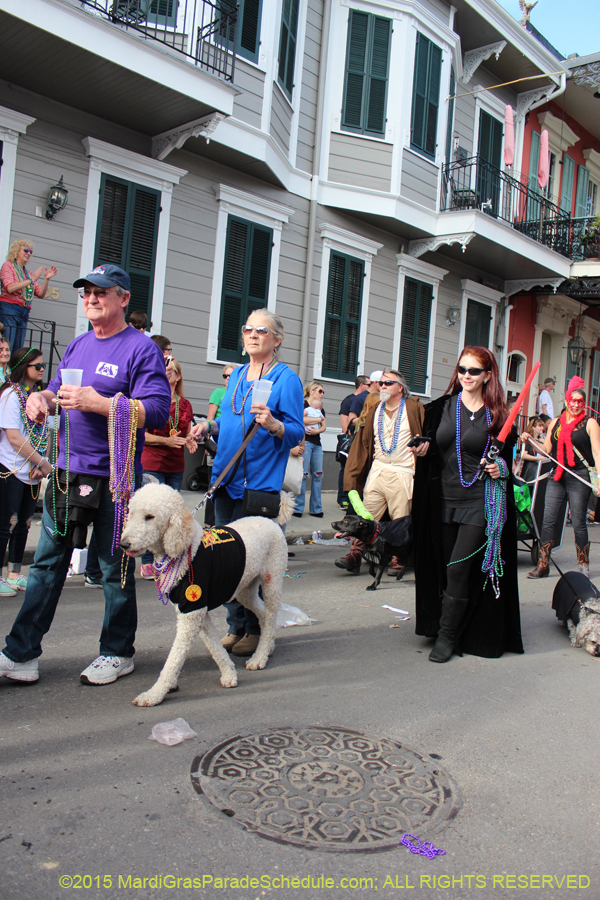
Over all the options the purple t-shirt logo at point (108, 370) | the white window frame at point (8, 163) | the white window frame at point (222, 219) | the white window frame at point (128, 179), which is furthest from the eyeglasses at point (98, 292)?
the white window frame at point (222, 219)

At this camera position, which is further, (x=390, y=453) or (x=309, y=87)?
(x=309, y=87)

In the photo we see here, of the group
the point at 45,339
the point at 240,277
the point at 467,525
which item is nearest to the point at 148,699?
the point at 467,525

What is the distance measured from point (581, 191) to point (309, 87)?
11.7m

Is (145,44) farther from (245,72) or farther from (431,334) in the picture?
(431,334)

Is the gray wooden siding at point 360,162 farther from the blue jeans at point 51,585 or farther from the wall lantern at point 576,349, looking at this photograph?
the blue jeans at point 51,585

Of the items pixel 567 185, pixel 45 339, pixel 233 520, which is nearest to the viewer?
pixel 233 520

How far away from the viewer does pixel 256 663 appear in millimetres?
4188

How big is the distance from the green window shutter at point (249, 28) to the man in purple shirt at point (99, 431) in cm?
931

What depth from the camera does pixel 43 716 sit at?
3.35 m

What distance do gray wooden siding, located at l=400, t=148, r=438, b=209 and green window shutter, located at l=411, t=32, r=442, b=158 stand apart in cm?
29

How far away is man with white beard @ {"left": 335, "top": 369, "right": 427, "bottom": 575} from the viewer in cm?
714

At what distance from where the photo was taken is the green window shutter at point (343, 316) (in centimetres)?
1361

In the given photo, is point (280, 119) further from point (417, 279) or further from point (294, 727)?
point (294, 727)

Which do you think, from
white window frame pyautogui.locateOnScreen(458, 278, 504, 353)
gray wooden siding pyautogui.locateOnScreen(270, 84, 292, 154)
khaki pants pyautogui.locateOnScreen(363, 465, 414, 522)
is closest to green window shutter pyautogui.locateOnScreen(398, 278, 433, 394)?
white window frame pyautogui.locateOnScreen(458, 278, 504, 353)
